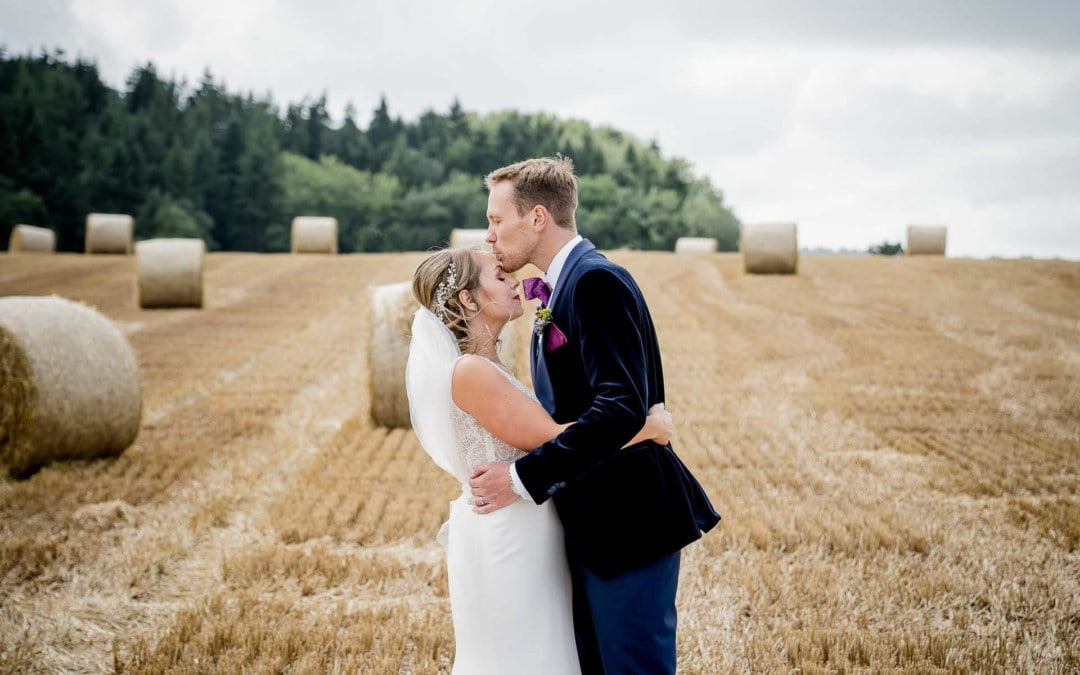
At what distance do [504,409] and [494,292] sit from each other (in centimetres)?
38

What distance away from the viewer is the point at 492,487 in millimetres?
2504

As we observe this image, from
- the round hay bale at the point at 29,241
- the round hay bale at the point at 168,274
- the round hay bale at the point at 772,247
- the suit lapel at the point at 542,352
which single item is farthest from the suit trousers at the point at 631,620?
the round hay bale at the point at 29,241

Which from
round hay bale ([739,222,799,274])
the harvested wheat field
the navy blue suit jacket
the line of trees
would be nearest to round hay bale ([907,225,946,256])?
round hay bale ([739,222,799,274])

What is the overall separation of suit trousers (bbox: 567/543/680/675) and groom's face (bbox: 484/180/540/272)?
1.00 metres

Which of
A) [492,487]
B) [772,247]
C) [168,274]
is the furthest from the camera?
[772,247]

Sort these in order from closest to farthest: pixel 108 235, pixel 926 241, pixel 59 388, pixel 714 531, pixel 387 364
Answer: pixel 714 531 → pixel 59 388 → pixel 387 364 → pixel 926 241 → pixel 108 235

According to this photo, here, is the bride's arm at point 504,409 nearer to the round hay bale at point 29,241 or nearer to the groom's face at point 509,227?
the groom's face at point 509,227

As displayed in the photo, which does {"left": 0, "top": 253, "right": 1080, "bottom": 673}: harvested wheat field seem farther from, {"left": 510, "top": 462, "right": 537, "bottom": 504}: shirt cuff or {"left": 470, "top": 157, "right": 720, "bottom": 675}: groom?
{"left": 510, "top": 462, "right": 537, "bottom": 504}: shirt cuff

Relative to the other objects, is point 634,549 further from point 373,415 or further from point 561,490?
point 373,415

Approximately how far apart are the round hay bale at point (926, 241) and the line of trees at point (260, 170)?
32.7 metres

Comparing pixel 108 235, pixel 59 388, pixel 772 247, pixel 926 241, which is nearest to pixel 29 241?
pixel 108 235

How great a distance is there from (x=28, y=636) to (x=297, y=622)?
1.34 metres

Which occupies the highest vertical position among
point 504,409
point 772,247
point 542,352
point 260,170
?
point 260,170

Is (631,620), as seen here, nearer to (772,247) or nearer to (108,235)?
(772,247)
